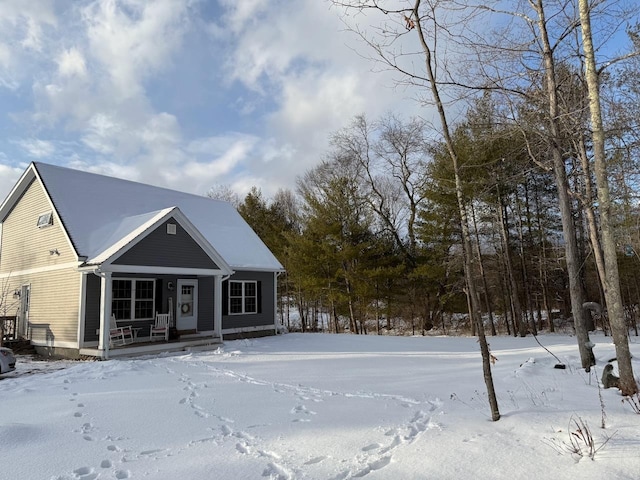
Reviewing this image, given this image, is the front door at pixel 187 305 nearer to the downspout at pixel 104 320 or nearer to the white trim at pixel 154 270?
the white trim at pixel 154 270

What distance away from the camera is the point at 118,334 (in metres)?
11.9

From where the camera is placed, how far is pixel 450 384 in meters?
7.31

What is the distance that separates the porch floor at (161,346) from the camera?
11.3 meters

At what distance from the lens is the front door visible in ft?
46.3

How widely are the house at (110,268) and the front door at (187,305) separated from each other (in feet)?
0.11

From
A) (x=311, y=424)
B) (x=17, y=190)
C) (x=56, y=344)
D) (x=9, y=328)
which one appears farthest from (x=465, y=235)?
(x=17, y=190)

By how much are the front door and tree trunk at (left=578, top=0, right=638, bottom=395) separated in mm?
11982

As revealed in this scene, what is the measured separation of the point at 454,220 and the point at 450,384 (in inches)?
516

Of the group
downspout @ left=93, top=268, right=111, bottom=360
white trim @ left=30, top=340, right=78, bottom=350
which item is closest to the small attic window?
downspout @ left=93, top=268, right=111, bottom=360

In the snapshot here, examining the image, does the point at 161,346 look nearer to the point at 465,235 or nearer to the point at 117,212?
the point at 117,212

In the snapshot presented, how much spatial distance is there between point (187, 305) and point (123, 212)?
404cm

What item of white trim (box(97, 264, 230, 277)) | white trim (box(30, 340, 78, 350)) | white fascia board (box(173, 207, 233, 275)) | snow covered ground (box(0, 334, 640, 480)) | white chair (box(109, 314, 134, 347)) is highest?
white fascia board (box(173, 207, 233, 275))

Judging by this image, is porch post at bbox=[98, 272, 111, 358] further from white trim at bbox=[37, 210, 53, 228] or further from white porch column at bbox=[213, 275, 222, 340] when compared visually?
white trim at bbox=[37, 210, 53, 228]

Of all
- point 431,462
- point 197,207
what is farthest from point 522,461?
point 197,207
